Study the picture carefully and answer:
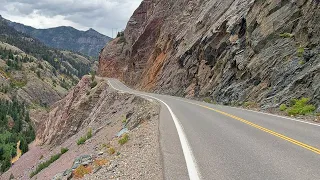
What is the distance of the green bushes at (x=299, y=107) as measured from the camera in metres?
15.4

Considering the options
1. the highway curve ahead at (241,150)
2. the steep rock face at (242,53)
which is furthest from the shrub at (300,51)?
the highway curve ahead at (241,150)

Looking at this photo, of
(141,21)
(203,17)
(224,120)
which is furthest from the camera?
(141,21)

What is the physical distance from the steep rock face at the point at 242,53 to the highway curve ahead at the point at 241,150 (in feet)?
20.6

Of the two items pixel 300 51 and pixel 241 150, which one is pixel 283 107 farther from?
pixel 241 150

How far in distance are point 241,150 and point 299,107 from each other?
925 centimetres

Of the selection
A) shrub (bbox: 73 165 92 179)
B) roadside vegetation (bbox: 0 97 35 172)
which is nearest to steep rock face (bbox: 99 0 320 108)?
shrub (bbox: 73 165 92 179)

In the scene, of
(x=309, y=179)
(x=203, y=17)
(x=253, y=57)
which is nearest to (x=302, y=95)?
(x=253, y=57)

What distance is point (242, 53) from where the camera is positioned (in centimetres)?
2578

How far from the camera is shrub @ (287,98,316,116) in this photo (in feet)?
50.5

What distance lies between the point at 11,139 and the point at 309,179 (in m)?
130

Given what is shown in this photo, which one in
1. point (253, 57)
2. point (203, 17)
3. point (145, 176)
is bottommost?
point (145, 176)

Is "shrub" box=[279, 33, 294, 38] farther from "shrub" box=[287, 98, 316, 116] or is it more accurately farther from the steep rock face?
"shrub" box=[287, 98, 316, 116]

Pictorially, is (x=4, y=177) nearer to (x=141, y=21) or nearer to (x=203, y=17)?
(x=203, y=17)

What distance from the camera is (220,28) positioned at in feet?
105
